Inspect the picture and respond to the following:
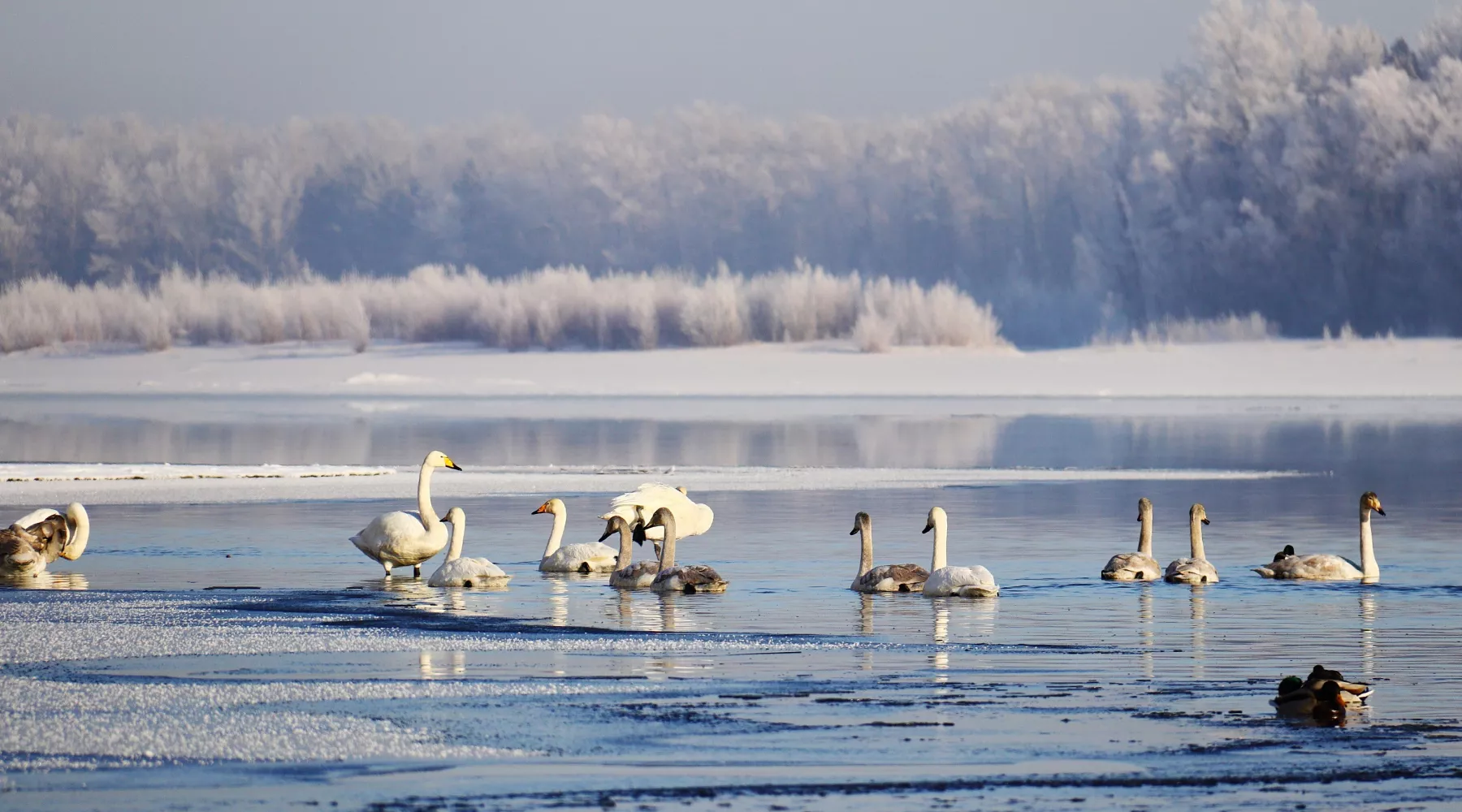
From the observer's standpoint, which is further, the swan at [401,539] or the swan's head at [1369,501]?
the swan's head at [1369,501]

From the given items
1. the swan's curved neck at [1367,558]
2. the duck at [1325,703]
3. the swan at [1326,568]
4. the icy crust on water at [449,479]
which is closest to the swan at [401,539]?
the swan at [1326,568]

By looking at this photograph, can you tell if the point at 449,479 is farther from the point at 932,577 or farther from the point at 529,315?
Answer: the point at 529,315

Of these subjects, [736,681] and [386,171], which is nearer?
[736,681]

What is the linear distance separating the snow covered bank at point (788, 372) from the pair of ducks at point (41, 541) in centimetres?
2161

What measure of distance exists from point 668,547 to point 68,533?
329cm

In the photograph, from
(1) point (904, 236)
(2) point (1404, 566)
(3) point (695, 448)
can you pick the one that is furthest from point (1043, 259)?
(2) point (1404, 566)

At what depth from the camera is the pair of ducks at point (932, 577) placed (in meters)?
10.9

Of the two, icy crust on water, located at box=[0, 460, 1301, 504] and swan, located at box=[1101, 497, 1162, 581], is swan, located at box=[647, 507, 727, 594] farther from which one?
icy crust on water, located at box=[0, 460, 1301, 504]

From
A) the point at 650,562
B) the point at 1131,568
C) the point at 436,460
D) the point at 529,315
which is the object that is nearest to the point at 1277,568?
the point at 1131,568

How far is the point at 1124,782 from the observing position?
6516mm

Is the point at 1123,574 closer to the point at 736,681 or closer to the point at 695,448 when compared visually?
the point at 736,681

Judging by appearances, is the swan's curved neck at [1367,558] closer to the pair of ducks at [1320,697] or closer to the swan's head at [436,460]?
the pair of ducks at [1320,697]

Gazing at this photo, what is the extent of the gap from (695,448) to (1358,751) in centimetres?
1615

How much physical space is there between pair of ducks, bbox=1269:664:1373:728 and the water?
9 cm
